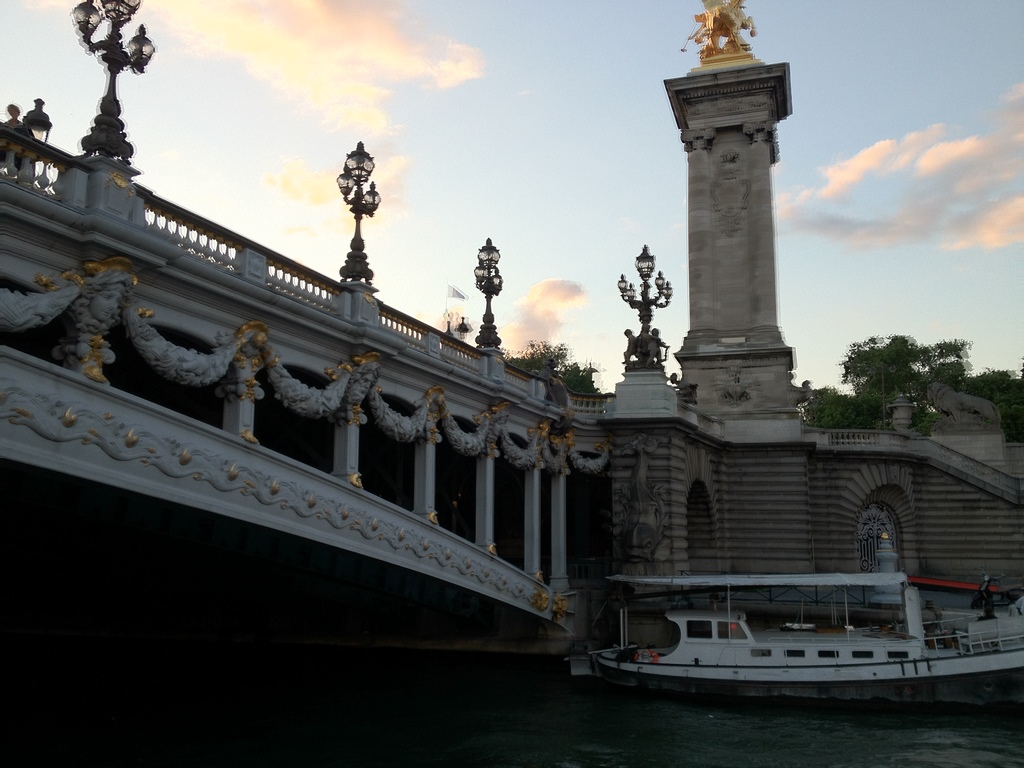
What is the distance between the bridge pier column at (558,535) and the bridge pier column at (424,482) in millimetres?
6502

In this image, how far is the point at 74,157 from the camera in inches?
575

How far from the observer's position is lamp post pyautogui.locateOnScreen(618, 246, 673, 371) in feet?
92.3

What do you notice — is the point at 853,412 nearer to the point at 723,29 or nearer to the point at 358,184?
the point at 723,29

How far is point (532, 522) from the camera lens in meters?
27.1

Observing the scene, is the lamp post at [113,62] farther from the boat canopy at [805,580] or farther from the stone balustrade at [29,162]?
the boat canopy at [805,580]

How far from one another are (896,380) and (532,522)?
205ft

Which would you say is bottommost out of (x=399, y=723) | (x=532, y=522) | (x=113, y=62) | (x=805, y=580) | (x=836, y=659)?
(x=399, y=723)

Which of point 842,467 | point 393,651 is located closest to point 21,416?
point 393,651

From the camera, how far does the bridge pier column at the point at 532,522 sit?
2673 cm

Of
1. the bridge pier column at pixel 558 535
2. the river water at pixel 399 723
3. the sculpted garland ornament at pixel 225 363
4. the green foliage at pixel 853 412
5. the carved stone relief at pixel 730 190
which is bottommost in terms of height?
the river water at pixel 399 723

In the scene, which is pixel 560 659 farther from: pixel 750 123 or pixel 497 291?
pixel 750 123

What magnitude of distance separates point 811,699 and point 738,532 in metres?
14.5

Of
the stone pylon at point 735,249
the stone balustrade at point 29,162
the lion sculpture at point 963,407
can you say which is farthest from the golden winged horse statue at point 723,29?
the stone balustrade at point 29,162

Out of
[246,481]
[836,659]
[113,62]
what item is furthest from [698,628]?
[113,62]
